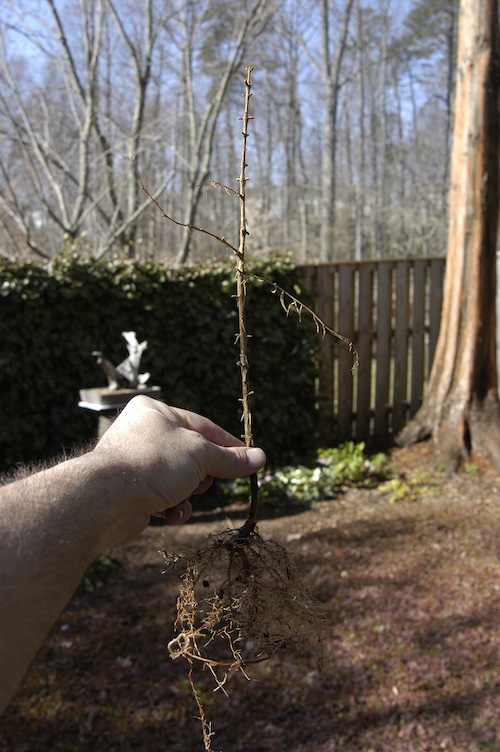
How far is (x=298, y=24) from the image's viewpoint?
18234 millimetres

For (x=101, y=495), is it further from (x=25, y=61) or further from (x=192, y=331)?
(x=25, y=61)

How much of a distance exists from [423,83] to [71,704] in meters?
28.5

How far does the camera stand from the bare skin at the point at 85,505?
2.74ft

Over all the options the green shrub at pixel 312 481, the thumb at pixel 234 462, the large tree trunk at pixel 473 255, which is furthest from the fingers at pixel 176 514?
the large tree trunk at pixel 473 255

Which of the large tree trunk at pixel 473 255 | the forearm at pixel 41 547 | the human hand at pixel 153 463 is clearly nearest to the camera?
the forearm at pixel 41 547

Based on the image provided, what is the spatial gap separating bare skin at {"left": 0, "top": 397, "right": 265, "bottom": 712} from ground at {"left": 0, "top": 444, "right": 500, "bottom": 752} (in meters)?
1.20

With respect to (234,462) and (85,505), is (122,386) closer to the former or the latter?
(234,462)

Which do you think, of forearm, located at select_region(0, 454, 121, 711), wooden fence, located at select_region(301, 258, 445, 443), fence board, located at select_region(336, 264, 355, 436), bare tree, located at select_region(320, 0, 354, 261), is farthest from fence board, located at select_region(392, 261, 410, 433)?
bare tree, located at select_region(320, 0, 354, 261)

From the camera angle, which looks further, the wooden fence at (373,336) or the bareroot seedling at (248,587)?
the wooden fence at (373,336)

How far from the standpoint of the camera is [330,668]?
3.10 m

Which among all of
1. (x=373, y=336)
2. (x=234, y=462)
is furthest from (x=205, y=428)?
(x=373, y=336)

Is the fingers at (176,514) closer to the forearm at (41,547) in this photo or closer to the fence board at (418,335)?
the forearm at (41,547)

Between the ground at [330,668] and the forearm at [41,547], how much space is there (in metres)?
1.38

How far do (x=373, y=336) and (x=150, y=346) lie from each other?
2577 millimetres
